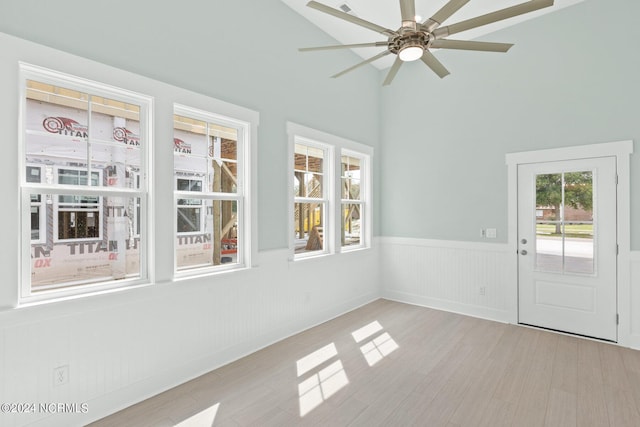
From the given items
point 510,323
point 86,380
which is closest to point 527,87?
point 510,323

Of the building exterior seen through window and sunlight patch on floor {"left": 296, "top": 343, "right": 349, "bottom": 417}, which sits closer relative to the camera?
sunlight patch on floor {"left": 296, "top": 343, "right": 349, "bottom": 417}

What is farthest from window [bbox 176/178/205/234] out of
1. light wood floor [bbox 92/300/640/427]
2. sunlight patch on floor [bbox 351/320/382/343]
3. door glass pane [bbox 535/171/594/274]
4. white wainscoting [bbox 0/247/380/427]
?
door glass pane [bbox 535/171/594/274]

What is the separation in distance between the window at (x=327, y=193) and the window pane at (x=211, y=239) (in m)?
0.76

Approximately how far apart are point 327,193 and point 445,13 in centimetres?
272

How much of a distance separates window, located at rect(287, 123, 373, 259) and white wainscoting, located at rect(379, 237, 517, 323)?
64 centimetres

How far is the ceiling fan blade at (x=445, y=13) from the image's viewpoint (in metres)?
1.90

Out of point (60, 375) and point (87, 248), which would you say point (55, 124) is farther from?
point (60, 375)

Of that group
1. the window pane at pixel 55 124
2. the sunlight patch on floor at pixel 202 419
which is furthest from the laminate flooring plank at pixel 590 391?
the window pane at pixel 55 124

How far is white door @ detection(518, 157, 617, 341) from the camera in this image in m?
3.57

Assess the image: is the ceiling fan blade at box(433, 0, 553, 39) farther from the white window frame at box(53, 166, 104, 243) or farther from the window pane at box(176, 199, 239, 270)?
the white window frame at box(53, 166, 104, 243)

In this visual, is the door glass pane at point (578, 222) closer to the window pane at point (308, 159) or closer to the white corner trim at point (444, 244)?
the white corner trim at point (444, 244)

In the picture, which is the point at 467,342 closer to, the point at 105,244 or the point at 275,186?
the point at 275,186

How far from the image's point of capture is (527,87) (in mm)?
4027

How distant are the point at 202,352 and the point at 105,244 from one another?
4.09 ft
